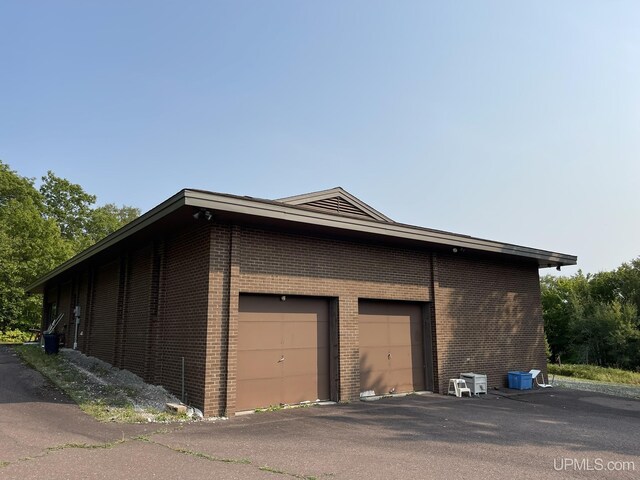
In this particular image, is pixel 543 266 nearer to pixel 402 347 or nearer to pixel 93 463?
pixel 402 347

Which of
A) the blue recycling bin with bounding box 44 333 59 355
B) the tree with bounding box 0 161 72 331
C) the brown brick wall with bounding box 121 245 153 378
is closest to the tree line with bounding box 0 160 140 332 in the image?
the tree with bounding box 0 161 72 331

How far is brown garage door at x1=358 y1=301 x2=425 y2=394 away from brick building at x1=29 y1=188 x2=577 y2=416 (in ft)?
0.14

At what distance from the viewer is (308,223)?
1041cm

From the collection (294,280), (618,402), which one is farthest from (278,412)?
(618,402)

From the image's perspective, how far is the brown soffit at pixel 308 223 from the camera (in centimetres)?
912

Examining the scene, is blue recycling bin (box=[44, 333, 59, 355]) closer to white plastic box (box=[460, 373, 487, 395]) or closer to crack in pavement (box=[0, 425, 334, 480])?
crack in pavement (box=[0, 425, 334, 480])

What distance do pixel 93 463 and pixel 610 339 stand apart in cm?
3696

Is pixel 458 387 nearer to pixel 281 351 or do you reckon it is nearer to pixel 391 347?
pixel 391 347

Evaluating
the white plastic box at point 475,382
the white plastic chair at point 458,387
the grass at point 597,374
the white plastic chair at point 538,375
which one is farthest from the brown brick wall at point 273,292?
the grass at point 597,374

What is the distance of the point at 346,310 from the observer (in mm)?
11742

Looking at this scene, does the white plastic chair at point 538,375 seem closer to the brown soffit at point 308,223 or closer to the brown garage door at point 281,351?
the brown soffit at point 308,223

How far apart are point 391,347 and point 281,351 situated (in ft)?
11.6

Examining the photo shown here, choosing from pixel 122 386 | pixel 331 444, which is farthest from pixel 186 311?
pixel 331 444

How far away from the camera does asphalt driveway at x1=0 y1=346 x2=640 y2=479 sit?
5902 mm
